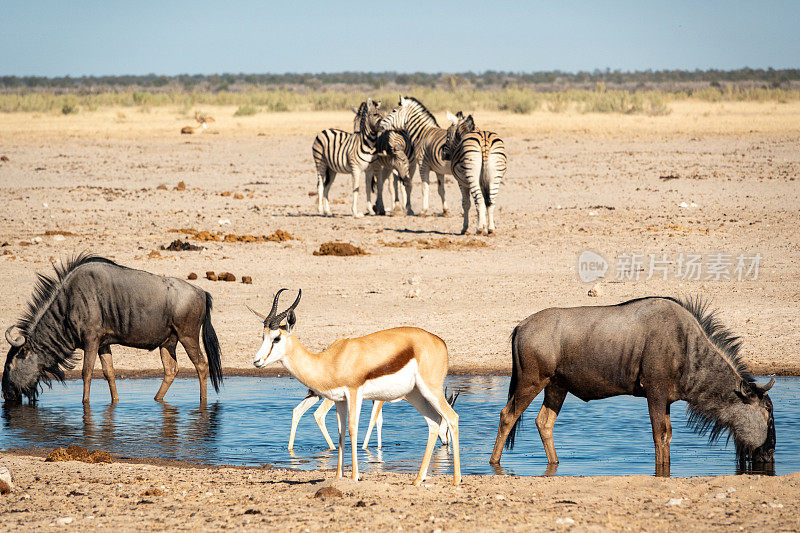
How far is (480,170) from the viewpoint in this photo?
803 inches

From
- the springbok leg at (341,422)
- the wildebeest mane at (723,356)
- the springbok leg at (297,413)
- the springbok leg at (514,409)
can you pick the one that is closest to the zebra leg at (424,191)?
the springbok leg at (297,413)

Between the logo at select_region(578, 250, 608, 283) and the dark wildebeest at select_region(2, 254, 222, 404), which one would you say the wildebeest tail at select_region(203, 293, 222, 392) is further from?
the logo at select_region(578, 250, 608, 283)

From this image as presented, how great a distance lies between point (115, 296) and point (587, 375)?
5.42 m

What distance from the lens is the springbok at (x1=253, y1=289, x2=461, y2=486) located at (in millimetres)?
7605

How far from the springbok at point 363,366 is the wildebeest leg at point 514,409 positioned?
130 centimetres

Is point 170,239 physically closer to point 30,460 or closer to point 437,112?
point 30,460

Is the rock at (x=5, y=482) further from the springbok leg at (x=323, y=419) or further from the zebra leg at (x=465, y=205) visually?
the zebra leg at (x=465, y=205)

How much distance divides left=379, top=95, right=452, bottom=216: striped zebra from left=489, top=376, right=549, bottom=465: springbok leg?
1297 cm

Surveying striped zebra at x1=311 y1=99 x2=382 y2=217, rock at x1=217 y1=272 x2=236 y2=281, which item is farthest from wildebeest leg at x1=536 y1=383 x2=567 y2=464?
striped zebra at x1=311 y1=99 x2=382 y2=217

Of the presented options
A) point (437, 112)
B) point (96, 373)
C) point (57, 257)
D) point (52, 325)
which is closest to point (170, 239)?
point (57, 257)

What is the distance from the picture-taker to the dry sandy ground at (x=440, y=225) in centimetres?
1485

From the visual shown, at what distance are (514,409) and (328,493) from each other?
234 cm

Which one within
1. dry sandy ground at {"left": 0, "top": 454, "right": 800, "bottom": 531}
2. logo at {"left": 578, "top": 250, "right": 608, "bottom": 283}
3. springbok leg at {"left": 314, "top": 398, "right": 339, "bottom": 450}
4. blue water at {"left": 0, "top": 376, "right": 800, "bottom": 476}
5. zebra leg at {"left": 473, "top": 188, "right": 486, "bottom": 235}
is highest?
zebra leg at {"left": 473, "top": 188, "right": 486, "bottom": 235}

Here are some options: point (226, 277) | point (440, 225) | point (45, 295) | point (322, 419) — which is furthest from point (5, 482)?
point (440, 225)
